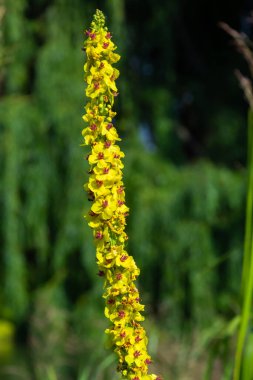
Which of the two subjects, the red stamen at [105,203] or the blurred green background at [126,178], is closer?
the red stamen at [105,203]

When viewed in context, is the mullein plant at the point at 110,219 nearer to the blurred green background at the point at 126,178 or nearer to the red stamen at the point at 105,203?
the red stamen at the point at 105,203

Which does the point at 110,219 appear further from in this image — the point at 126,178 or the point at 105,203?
the point at 126,178

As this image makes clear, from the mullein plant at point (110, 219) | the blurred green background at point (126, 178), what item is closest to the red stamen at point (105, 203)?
the mullein plant at point (110, 219)

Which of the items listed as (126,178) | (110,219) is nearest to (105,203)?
(110,219)

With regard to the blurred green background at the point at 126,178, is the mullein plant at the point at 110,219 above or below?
below

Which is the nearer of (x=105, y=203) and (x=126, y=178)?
(x=105, y=203)

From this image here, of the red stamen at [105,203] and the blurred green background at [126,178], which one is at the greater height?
the blurred green background at [126,178]
